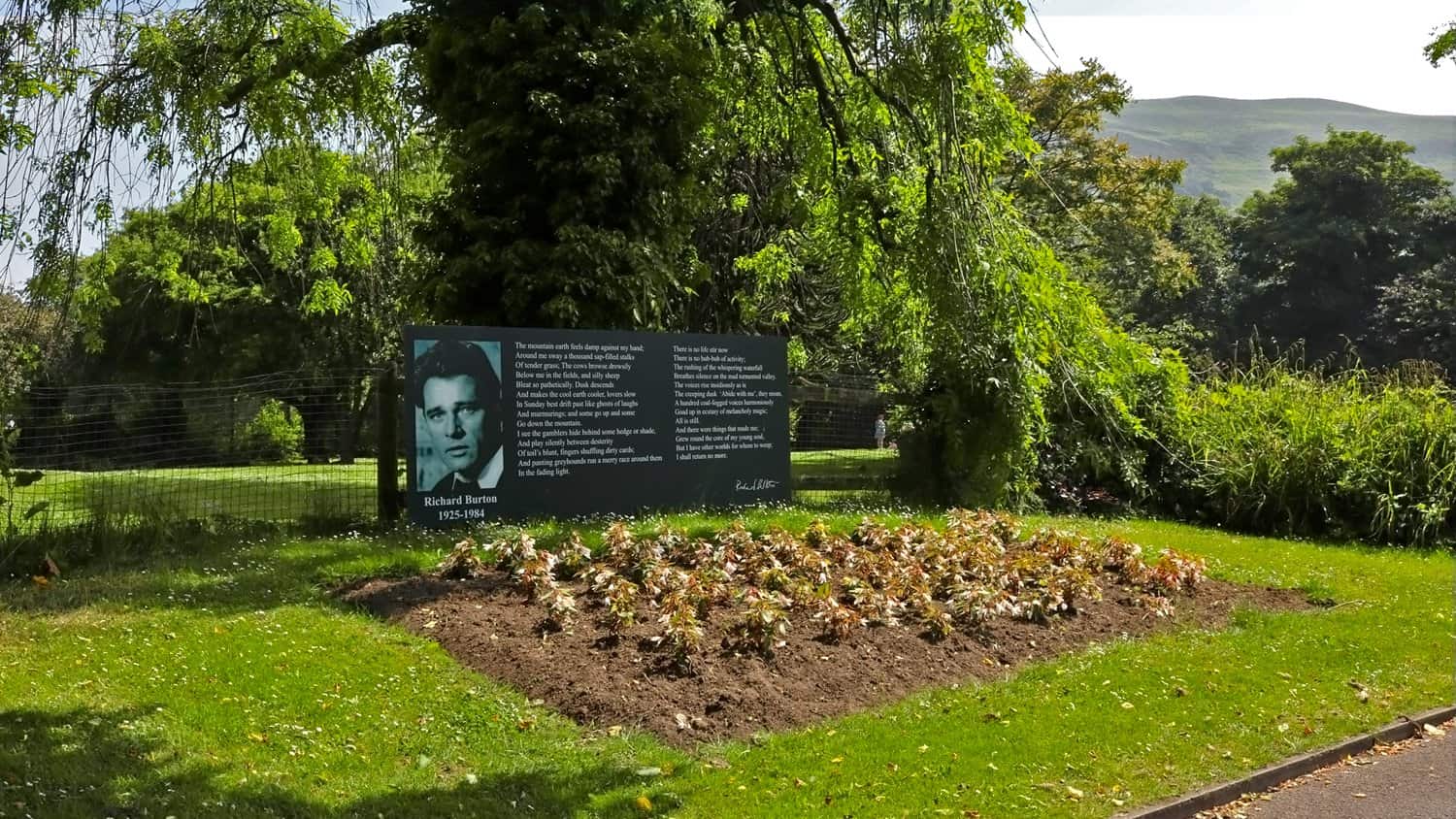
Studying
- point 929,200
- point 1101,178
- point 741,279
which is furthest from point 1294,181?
point 929,200

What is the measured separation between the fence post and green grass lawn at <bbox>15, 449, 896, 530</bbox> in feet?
0.65

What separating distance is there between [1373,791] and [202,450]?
393 inches

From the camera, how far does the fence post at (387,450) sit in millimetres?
11789

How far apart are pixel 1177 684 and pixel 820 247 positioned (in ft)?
37.5

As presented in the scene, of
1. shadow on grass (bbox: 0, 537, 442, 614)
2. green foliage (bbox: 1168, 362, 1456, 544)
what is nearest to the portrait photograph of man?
shadow on grass (bbox: 0, 537, 442, 614)

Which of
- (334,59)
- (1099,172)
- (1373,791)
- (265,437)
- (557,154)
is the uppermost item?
(1099,172)

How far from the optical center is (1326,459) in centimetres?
1612

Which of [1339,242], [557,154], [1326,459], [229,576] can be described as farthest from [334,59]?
[1339,242]

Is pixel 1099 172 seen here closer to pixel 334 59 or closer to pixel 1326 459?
pixel 1326 459

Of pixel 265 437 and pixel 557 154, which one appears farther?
pixel 557 154

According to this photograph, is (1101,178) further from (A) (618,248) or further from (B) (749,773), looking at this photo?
(B) (749,773)

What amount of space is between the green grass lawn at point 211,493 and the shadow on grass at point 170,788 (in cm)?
496

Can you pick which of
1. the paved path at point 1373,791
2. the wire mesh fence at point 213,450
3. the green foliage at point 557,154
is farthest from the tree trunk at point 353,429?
the paved path at point 1373,791
